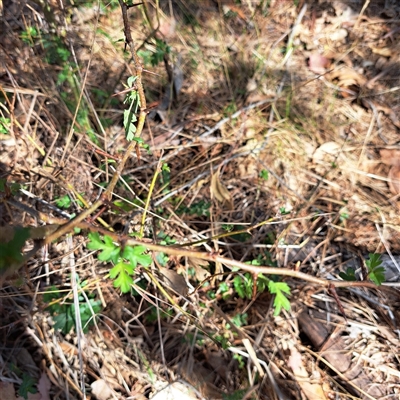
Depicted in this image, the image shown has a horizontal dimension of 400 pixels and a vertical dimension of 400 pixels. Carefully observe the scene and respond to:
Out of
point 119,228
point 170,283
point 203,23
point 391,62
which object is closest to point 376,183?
point 391,62

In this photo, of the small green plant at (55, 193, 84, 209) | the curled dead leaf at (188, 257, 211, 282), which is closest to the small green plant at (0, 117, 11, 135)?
the small green plant at (55, 193, 84, 209)

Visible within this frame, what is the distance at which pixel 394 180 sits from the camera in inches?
89.2

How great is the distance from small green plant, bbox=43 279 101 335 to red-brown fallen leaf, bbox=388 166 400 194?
178cm

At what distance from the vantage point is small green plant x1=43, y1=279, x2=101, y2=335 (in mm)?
1813

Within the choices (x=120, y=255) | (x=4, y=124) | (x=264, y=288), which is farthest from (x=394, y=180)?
(x=4, y=124)

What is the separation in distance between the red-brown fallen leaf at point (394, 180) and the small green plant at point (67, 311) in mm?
1784

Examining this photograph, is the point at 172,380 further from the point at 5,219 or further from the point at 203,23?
the point at 203,23

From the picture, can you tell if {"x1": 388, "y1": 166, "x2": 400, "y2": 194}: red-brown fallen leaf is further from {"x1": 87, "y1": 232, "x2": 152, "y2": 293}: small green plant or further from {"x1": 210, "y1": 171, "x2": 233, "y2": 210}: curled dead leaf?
{"x1": 87, "y1": 232, "x2": 152, "y2": 293}: small green plant

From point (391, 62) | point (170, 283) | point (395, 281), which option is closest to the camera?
point (170, 283)

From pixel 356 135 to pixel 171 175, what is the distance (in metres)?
1.24

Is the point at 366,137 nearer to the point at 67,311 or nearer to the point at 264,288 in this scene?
the point at 264,288

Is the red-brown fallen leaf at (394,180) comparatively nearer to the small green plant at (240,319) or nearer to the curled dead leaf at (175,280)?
the small green plant at (240,319)

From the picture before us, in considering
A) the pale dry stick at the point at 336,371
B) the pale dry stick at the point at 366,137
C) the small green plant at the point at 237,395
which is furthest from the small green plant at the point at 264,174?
the small green plant at the point at 237,395

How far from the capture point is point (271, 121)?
2.47 meters
